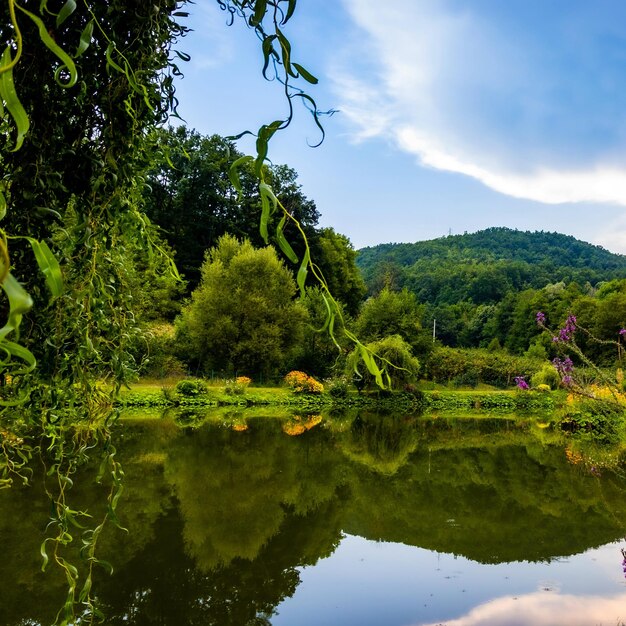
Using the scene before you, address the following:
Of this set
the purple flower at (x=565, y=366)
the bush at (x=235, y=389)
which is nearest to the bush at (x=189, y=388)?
the bush at (x=235, y=389)

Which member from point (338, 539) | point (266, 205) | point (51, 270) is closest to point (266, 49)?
point (266, 205)

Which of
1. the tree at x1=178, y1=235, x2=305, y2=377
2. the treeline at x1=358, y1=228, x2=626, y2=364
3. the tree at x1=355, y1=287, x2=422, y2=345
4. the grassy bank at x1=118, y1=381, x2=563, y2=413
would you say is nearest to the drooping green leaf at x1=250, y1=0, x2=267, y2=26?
the grassy bank at x1=118, y1=381, x2=563, y2=413

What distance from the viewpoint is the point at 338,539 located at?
6816mm

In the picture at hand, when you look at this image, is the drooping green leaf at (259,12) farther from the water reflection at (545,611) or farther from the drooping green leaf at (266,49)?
the water reflection at (545,611)

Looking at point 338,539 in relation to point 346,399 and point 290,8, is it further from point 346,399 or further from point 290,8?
point 346,399

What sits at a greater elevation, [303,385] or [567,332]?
[303,385]

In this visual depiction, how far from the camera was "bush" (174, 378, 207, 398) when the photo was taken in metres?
19.3

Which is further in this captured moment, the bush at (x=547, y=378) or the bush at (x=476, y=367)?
the bush at (x=476, y=367)

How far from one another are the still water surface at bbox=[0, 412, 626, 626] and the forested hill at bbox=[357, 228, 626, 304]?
45316 millimetres

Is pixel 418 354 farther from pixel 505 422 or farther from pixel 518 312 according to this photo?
pixel 518 312

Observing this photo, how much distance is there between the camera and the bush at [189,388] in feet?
63.2

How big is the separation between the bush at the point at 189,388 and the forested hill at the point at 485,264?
3717cm

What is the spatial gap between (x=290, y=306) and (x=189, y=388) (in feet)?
20.9

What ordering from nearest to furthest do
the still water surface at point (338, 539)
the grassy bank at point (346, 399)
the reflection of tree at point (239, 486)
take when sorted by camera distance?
the still water surface at point (338, 539) < the reflection of tree at point (239, 486) < the grassy bank at point (346, 399)
